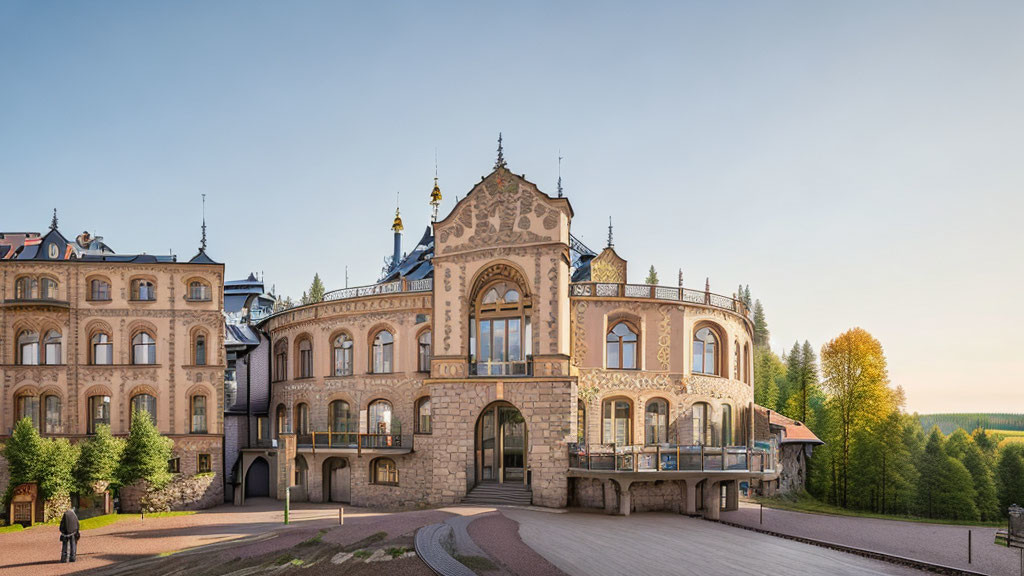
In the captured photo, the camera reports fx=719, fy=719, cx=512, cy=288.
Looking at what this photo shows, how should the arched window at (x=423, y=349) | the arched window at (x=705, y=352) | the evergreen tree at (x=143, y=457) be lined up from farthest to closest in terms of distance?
the arched window at (x=423, y=349)
the arched window at (x=705, y=352)
the evergreen tree at (x=143, y=457)

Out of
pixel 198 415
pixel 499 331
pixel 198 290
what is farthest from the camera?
pixel 198 290

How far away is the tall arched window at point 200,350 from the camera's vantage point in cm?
3716

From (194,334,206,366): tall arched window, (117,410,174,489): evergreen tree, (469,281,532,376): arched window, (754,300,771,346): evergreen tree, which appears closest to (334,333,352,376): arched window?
(194,334,206,366): tall arched window

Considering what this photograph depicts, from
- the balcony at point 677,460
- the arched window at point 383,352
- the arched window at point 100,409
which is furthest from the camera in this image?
the arched window at point 383,352

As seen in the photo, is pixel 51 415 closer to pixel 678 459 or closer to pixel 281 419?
pixel 281 419

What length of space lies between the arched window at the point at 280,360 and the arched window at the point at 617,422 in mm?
18638

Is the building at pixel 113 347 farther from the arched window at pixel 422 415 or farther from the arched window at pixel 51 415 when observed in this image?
the arched window at pixel 422 415

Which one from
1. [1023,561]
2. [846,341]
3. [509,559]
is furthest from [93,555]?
[846,341]

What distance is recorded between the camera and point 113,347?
36375mm

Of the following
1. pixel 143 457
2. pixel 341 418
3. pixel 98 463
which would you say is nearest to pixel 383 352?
pixel 341 418

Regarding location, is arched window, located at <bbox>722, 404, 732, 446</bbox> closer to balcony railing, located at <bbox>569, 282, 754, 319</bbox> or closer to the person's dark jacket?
balcony railing, located at <bbox>569, 282, 754, 319</bbox>

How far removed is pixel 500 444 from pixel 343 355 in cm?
1085

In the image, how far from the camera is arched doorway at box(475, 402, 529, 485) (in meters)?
31.6

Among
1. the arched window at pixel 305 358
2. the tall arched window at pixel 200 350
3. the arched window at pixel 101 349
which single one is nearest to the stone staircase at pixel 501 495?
the arched window at pixel 305 358
